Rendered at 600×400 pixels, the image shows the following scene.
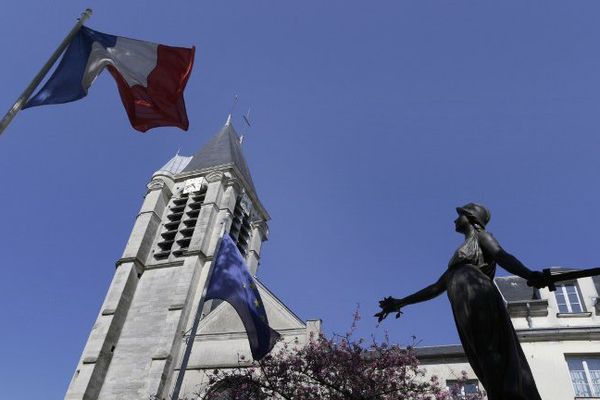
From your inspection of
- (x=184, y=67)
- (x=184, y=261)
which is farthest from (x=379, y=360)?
(x=184, y=261)

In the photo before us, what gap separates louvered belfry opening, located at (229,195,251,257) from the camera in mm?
36781

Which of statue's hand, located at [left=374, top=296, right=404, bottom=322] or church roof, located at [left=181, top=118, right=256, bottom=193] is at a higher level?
church roof, located at [left=181, top=118, right=256, bottom=193]

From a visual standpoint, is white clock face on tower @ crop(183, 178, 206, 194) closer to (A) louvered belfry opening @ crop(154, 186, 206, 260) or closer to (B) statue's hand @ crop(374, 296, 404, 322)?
(A) louvered belfry opening @ crop(154, 186, 206, 260)

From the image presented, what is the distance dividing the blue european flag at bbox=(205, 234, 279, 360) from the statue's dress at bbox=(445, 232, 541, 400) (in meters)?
10.4

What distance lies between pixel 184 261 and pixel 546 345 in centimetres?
2135

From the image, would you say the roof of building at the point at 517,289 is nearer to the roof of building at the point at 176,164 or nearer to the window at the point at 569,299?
the window at the point at 569,299

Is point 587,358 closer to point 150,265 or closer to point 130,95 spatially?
point 130,95

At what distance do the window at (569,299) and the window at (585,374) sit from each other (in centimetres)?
174

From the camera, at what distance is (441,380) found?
1811cm

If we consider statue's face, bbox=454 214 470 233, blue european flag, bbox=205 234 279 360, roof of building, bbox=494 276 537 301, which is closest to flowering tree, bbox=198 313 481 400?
blue european flag, bbox=205 234 279 360

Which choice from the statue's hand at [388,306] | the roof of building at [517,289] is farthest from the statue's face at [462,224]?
the roof of building at [517,289]

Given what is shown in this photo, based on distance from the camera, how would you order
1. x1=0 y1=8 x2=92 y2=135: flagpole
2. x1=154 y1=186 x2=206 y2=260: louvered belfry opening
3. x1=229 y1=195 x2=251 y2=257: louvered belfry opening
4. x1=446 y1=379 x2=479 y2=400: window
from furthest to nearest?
x1=229 y1=195 x2=251 y2=257: louvered belfry opening
x1=154 y1=186 x2=206 y2=260: louvered belfry opening
x1=446 y1=379 x2=479 y2=400: window
x1=0 y1=8 x2=92 y2=135: flagpole

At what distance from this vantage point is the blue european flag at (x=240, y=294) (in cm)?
1408

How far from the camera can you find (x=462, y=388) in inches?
682
